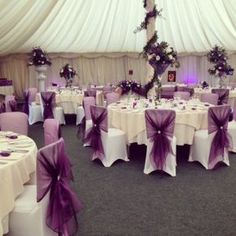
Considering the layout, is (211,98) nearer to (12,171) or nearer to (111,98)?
(111,98)

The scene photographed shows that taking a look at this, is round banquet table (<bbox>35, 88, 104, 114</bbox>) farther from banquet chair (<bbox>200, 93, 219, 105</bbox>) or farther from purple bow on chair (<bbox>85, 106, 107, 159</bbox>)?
purple bow on chair (<bbox>85, 106, 107, 159</bbox>)

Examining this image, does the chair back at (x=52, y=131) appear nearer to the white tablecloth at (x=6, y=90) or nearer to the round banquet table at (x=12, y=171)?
the round banquet table at (x=12, y=171)

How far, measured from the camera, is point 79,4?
9.10 m

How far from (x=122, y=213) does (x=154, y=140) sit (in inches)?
57.1

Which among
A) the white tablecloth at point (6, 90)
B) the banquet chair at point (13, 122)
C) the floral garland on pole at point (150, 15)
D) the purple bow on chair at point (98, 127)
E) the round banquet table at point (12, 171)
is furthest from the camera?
the white tablecloth at point (6, 90)

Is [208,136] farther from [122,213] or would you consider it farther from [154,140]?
[122,213]

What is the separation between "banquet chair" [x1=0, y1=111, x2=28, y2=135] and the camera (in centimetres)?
470

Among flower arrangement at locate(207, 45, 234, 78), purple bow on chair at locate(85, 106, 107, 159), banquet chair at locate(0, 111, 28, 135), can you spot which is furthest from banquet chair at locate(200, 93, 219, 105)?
banquet chair at locate(0, 111, 28, 135)

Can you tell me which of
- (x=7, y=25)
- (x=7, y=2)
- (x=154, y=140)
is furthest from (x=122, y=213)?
(x=7, y=25)

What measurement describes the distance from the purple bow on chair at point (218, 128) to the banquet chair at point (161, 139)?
63 cm

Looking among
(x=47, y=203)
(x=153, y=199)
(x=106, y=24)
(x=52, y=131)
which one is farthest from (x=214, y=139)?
(x=106, y=24)

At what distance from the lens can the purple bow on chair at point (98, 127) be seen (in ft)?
17.1

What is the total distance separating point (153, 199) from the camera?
3992 millimetres

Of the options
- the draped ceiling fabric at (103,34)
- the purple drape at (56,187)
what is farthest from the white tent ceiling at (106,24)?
the purple drape at (56,187)
